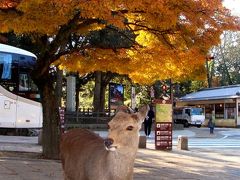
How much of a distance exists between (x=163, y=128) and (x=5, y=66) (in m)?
9.88

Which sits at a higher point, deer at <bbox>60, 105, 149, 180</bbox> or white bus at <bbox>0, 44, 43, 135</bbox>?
white bus at <bbox>0, 44, 43, 135</bbox>

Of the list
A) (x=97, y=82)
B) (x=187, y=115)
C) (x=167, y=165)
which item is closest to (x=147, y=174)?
(x=167, y=165)

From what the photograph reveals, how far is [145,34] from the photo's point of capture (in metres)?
15.3

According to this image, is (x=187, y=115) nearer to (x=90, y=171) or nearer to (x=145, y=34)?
(x=145, y=34)

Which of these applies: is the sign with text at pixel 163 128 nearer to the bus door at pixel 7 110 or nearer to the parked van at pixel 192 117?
the bus door at pixel 7 110

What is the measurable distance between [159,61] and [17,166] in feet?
16.4

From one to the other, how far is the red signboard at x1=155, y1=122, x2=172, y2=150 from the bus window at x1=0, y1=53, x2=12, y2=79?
9.42 meters

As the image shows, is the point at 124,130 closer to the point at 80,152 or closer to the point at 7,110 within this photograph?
the point at 80,152

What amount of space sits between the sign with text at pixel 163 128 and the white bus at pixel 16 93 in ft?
27.1

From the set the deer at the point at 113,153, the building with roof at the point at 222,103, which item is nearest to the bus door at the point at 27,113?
the deer at the point at 113,153

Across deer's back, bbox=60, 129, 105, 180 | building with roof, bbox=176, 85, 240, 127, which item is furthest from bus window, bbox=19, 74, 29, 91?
building with roof, bbox=176, 85, 240, 127

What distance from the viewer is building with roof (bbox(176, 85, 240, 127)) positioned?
5916 centimetres

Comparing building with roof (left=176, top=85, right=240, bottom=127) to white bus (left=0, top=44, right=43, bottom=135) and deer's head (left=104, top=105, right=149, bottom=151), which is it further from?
deer's head (left=104, top=105, right=149, bottom=151)

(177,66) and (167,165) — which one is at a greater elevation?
(177,66)
